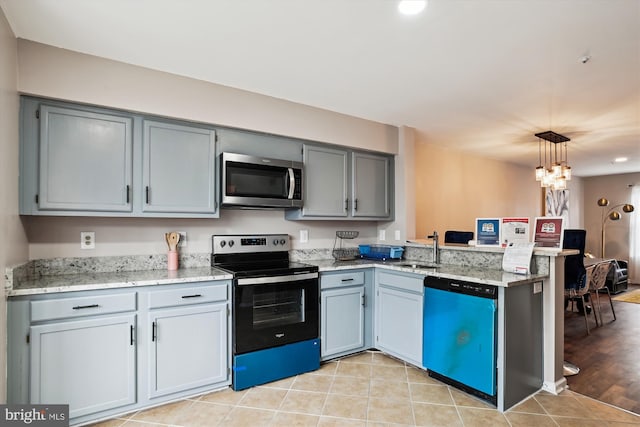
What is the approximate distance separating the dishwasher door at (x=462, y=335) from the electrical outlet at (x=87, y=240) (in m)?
2.54

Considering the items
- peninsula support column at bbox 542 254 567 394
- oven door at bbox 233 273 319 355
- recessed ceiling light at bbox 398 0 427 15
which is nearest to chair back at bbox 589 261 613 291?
peninsula support column at bbox 542 254 567 394

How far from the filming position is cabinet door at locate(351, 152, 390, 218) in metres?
3.60

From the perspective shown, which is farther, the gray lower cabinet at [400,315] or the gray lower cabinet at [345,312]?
the gray lower cabinet at [345,312]

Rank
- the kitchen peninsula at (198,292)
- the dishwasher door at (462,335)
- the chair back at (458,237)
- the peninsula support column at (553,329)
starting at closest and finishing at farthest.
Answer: the kitchen peninsula at (198,292)
the dishwasher door at (462,335)
the peninsula support column at (553,329)
the chair back at (458,237)

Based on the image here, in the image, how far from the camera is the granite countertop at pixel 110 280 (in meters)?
1.94

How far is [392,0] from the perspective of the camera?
1.73m

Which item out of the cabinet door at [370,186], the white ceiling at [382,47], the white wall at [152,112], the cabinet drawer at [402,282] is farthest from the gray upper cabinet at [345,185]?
the cabinet drawer at [402,282]

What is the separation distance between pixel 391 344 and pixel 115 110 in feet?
9.41

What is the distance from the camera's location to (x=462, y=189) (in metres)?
5.32

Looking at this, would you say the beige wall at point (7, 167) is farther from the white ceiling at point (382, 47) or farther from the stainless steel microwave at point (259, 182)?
the stainless steel microwave at point (259, 182)

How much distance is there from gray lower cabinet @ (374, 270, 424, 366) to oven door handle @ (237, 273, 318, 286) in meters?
0.70

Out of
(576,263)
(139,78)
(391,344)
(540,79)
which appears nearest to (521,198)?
(576,263)

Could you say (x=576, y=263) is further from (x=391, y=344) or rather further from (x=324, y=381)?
(x=324, y=381)

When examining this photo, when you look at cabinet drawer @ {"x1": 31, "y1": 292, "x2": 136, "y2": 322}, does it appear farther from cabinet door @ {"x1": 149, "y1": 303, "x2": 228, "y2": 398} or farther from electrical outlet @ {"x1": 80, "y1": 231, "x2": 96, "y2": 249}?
electrical outlet @ {"x1": 80, "y1": 231, "x2": 96, "y2": 249}
